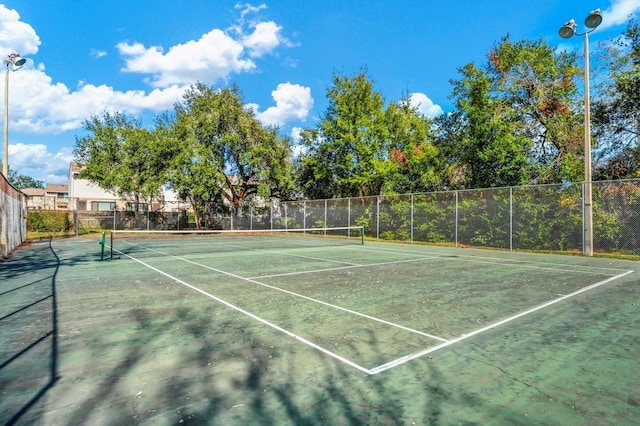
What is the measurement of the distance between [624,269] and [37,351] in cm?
1255

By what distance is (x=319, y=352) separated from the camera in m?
3.59

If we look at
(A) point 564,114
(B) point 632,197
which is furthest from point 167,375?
(A) point 564,114

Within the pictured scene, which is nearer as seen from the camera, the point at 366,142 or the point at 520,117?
the point at 520,117

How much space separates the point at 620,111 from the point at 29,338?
20918 millimetres

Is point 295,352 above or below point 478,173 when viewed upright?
below

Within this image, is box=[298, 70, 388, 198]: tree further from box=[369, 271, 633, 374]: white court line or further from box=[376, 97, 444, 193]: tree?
box=[369, 271, 633, 374]: white court line

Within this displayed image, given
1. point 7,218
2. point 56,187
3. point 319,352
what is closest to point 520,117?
point 319,352

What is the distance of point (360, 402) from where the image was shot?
261cm

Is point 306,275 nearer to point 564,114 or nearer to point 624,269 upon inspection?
point 624,269

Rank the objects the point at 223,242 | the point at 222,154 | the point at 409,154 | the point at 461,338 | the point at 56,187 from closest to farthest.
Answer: the point at 461,338, the point at 223,242, the point at 409,154, the point at 222,154, the point at 56,187

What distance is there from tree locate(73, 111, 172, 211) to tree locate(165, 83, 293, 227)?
1.58m

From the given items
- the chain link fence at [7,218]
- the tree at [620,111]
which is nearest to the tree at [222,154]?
the chain link fence at [7,218]

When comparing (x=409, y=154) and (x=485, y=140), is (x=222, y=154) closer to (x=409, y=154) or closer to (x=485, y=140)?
(x=409, y=154)

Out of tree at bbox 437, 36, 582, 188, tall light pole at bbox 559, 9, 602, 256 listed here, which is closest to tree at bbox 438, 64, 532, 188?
tree at bbox 437, 36, 582, 188
